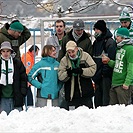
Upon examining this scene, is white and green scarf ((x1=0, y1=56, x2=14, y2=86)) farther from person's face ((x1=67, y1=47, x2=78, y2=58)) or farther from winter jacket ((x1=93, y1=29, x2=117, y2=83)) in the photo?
winter jacket ((x1=93, y1=29, x2=117, y2=83))

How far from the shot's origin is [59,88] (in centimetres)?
637

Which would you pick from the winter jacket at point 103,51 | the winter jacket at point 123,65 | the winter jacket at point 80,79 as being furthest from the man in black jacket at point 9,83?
the winter jacket at point 123,65

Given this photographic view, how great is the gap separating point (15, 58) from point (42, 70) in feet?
1.46

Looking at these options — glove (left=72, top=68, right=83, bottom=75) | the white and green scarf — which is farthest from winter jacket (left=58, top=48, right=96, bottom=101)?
the white and green scarf

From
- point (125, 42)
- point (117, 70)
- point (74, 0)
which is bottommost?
point (117, 70)

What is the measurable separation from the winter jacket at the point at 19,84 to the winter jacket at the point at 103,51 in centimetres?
120

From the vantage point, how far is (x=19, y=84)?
6.21m

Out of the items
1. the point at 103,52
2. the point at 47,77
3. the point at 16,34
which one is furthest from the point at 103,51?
the point at 16,34

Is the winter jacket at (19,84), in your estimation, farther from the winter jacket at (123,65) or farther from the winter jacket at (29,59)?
the winter jacket at (29,59)

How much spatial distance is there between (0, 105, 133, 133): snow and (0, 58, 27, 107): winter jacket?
4.11 feet

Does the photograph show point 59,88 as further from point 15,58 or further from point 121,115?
point 121,115

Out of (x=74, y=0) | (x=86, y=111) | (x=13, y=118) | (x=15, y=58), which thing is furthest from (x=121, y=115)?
(x=74, y=0)

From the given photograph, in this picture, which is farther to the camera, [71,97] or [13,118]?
[71,97]

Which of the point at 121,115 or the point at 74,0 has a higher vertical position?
the point at 74,0
